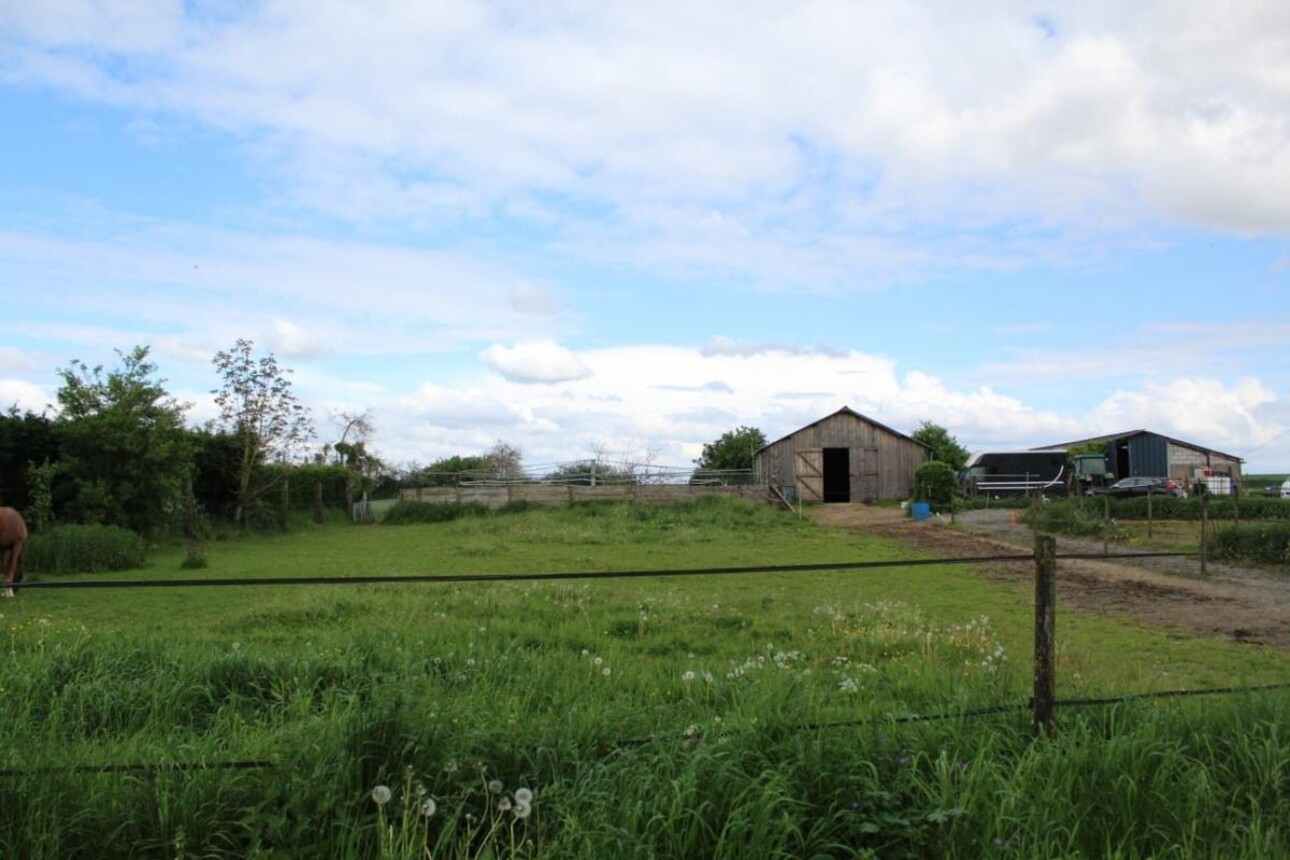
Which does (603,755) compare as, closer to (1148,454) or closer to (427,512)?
(427,512)

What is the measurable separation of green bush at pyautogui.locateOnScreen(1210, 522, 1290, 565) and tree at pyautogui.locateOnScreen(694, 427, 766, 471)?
28972mm

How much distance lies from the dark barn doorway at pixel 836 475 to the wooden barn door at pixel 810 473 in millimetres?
1359

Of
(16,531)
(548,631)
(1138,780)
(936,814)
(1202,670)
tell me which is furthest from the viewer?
(16,531)

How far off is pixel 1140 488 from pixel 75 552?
35198 millimetres

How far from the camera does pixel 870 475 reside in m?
37.9

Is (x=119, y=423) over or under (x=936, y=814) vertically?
over

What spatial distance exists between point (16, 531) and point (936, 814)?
41.9 ft

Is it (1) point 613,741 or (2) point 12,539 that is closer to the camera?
(1) point 613,741

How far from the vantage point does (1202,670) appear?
22.4 feet

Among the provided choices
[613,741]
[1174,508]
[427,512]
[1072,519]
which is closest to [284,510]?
[427,512]

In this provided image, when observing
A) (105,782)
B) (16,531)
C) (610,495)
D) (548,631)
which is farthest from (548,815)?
(610,495)

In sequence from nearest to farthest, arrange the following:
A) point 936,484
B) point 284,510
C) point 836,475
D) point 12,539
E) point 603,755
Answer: point 603,755 → point 12,539 → point 284,510 → point 936,484 → point 836,475

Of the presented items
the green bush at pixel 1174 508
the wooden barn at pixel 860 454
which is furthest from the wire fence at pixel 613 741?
the wooden barn at pixel 860 454

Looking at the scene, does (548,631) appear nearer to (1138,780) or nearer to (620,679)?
(620,679)
